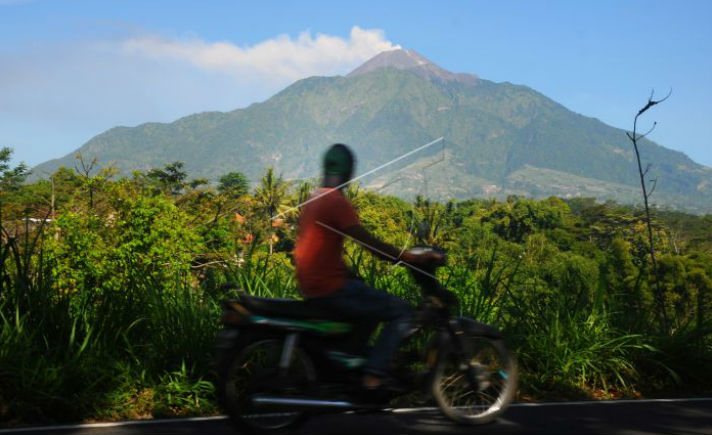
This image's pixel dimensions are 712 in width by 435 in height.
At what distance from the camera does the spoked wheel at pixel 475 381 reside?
4559mm

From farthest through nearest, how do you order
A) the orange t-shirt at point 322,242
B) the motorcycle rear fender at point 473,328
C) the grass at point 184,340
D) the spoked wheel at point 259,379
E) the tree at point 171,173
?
the tree at point 171,173 < the grass at point 184,340 < the motorcycle rear fender at point 473,328 < the spoked wheel at point 259,379 < the orange t-shirt at point 322,242

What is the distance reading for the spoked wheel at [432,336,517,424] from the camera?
4559mm

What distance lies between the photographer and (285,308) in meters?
4.12

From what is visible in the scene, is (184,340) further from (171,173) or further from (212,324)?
(171,173)

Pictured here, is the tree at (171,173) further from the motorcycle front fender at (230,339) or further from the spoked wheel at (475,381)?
the motorcycle front fender at (230,339)

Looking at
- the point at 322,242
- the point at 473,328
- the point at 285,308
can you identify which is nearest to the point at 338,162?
the point at 322,242

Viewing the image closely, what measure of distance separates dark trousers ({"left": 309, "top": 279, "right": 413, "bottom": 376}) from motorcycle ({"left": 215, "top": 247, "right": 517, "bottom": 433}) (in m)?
0.06

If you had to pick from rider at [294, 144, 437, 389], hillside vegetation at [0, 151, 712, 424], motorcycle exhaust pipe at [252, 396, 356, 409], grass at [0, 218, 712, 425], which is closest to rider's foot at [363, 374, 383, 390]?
rider at [294, 144, 437, 389]

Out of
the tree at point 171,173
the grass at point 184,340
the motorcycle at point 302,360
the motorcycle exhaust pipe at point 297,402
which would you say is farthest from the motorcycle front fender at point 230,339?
the tree at point 171,173

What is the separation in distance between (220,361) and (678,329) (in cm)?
458

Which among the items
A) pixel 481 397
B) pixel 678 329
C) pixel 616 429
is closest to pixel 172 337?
pixel 481 397

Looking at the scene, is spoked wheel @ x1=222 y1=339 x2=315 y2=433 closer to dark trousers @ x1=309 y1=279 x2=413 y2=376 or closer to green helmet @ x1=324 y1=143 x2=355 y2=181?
dark trousers @ x1=309 y1=279 x2=413 y2=376

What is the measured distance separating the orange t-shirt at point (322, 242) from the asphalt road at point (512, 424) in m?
0.93

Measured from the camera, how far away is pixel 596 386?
625cm
